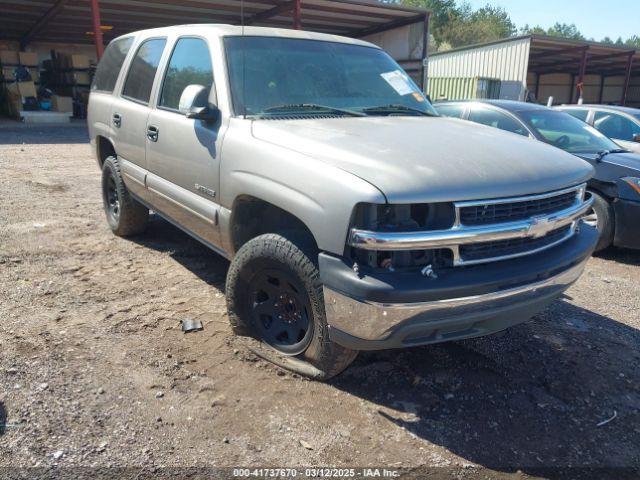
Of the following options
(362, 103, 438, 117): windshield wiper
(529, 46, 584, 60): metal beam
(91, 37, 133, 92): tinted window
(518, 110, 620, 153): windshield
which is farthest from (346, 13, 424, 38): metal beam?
(362, 103, 438, 117): windshield wiper

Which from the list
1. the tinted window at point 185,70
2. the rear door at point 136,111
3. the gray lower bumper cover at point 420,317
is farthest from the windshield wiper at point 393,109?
the rear door at point 136,111

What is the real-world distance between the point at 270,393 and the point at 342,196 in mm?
1256

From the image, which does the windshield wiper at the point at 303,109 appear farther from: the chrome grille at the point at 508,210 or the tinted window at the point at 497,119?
the tinted window at the point at 497,119

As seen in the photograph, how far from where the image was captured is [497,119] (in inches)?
253

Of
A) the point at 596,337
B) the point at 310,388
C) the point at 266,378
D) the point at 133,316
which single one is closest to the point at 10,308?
the point at 133,316

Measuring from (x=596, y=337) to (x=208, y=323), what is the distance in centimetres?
280

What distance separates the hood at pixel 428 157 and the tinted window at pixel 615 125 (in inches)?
235

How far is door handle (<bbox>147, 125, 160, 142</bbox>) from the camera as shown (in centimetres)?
395

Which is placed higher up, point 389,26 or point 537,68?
point 389,26

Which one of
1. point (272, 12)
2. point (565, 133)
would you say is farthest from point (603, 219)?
point (272, 12)

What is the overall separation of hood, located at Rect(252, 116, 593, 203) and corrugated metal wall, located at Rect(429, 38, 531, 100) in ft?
63.6

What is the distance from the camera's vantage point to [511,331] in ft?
12.0

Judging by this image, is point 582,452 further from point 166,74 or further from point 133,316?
point 166,74

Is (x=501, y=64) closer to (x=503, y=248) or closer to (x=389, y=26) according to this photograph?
(x=389, y=26)
